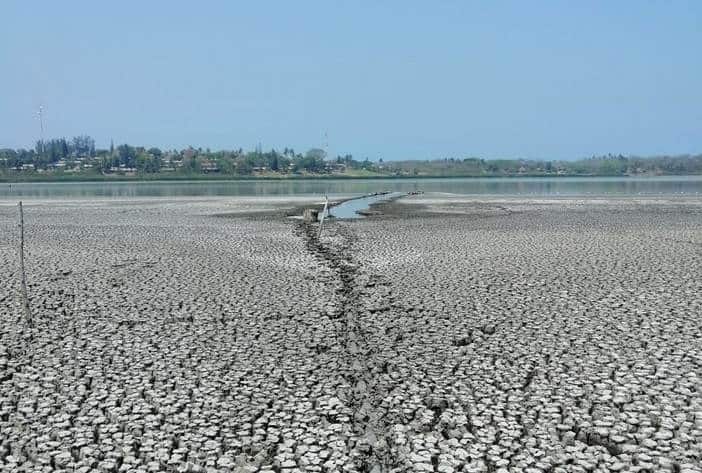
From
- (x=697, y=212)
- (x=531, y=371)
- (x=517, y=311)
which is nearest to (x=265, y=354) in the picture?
(x=531, y=371)

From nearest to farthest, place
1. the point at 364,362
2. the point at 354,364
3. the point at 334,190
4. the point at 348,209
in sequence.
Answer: the point at 354,364 < the point at 364,362 < the point at 348,209 < the point at 334,190

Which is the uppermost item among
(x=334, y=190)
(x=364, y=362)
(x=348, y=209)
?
(x=334, y=190)

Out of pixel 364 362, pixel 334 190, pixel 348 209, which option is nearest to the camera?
pixel 364 362

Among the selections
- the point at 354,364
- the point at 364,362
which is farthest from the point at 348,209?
the point at 354,364

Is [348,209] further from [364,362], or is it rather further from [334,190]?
[334,190]

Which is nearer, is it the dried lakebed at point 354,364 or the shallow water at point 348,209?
the dried lakebed at point 354,364

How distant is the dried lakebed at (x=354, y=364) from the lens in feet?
22.9

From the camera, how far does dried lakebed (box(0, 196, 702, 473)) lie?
6.96 meters

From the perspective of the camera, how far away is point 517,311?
13.4m

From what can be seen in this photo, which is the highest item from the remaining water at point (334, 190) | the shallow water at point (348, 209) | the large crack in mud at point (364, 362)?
the remaining water at point (334, 190)

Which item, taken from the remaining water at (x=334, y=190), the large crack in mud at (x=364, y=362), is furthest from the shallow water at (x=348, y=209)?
the large crack in mud at (x=364, y=362)

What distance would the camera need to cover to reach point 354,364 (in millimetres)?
10008

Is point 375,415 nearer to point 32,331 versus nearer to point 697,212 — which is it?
point 32,331

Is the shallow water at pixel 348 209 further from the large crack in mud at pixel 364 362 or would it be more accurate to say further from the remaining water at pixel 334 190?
the large crack in mud at pixel 364 362
